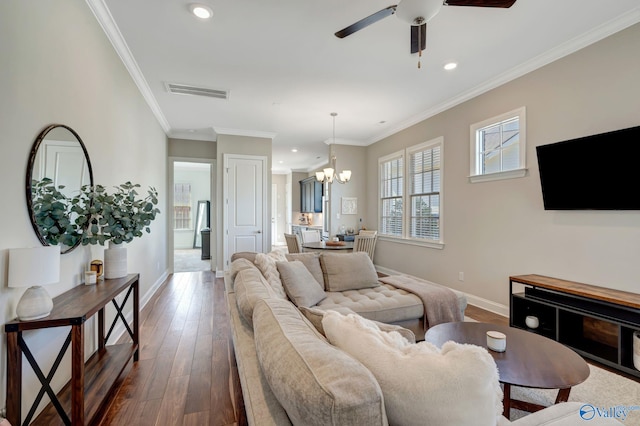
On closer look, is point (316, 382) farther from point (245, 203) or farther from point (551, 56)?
point (245, 203)

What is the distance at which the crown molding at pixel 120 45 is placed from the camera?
7.68 ft

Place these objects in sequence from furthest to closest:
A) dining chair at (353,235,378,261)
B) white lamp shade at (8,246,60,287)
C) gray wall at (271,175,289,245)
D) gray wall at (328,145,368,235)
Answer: gray wall at (271,175,289,245) → gray wall at (328,145,368,235) → dining chair at (353,235,378,261) → white lamp shade at (8,246,60,287)

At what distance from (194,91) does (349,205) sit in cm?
385

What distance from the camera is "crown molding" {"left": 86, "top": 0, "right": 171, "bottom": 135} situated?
7.68ft

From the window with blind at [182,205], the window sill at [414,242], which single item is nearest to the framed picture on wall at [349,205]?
the window sill at [414,242]

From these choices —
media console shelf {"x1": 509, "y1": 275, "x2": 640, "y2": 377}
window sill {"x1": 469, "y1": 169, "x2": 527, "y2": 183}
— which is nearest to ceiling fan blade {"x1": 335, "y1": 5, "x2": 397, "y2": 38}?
window sill {"x1": 469, "y1": 169, "x2": 527, "y2": 183}

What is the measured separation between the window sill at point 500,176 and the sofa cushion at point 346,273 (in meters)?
1.99

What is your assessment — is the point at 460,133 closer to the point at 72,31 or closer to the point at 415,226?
the point at 415,226

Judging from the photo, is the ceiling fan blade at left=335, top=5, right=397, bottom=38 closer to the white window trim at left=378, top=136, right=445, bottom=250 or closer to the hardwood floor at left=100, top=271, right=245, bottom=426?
the hardwood floor at left=100, top=271, right=245, bottom=426

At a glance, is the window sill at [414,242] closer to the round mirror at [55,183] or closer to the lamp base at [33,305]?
the round mirror at [55,183]

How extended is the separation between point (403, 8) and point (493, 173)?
2.66 meters

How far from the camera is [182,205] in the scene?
10.5 meters

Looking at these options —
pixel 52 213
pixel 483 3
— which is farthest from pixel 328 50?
pixel 52 213

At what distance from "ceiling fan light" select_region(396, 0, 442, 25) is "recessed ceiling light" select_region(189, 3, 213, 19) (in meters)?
1.54
